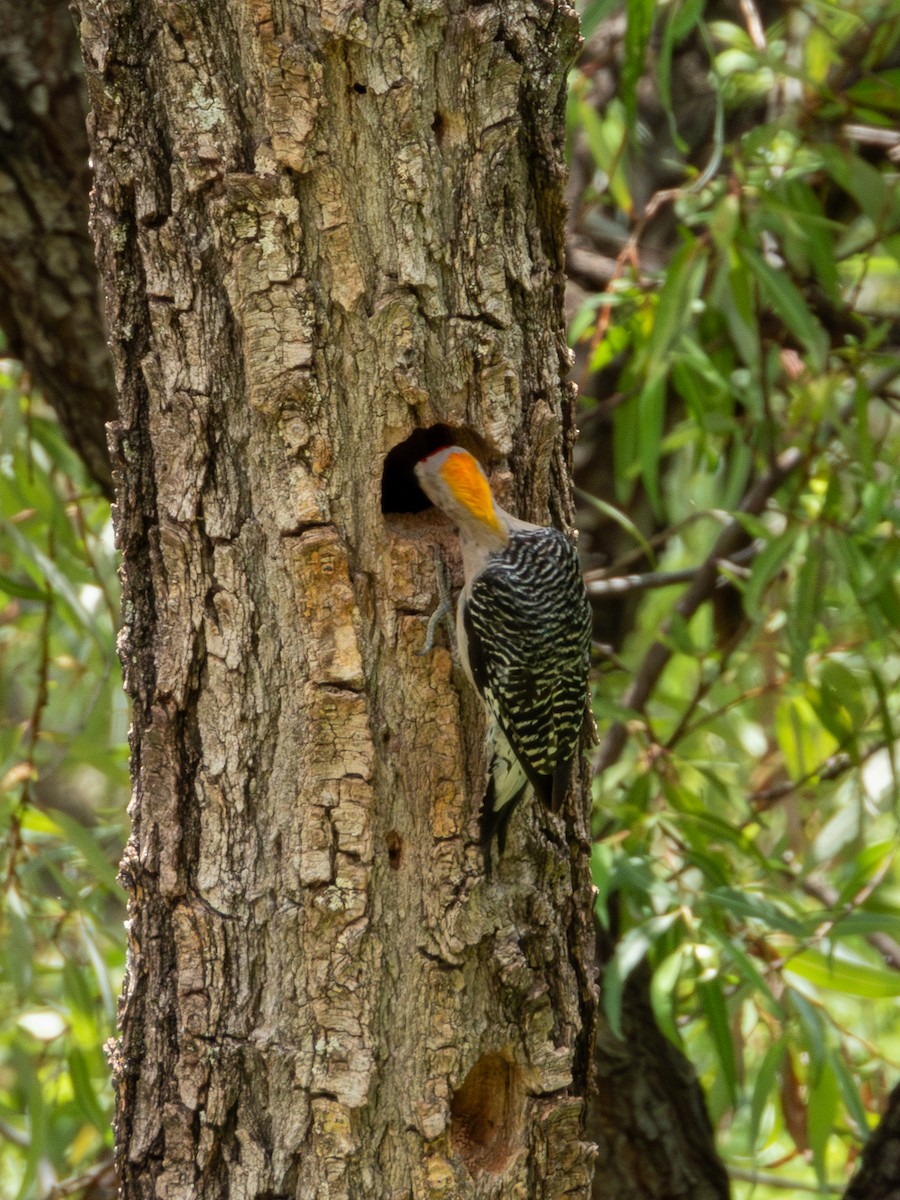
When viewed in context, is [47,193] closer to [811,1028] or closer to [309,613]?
[309,613]

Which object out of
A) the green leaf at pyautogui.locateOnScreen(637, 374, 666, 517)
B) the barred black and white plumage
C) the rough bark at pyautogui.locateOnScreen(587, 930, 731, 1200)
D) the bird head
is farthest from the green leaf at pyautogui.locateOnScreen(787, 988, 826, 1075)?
the bird head

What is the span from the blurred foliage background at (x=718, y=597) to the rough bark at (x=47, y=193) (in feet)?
1.18

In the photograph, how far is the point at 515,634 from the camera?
244cm

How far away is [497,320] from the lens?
7.10ft

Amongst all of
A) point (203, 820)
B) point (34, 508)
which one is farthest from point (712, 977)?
point (34, 508)

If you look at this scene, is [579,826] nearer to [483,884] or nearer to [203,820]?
[483,884]

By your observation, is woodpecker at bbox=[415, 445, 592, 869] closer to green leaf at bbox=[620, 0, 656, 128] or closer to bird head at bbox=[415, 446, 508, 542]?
bird head at bbox=[415, 446, 508, 542]

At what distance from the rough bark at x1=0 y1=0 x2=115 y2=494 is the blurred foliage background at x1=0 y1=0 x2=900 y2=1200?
0.36 metres

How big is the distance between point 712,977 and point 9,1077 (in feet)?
13.4

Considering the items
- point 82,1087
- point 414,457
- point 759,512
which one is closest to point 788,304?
point 759,512

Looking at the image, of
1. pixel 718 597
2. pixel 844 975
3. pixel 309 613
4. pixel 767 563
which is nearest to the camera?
pixel 309 613

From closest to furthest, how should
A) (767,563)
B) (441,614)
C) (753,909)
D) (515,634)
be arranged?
1. (441,614)
2. (515,634)
3. (753,909)
4. (767,563)

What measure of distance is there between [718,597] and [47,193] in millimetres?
2162

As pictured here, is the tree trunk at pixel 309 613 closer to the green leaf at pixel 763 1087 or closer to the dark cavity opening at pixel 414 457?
the dark cavity opening at pixel 414 457
